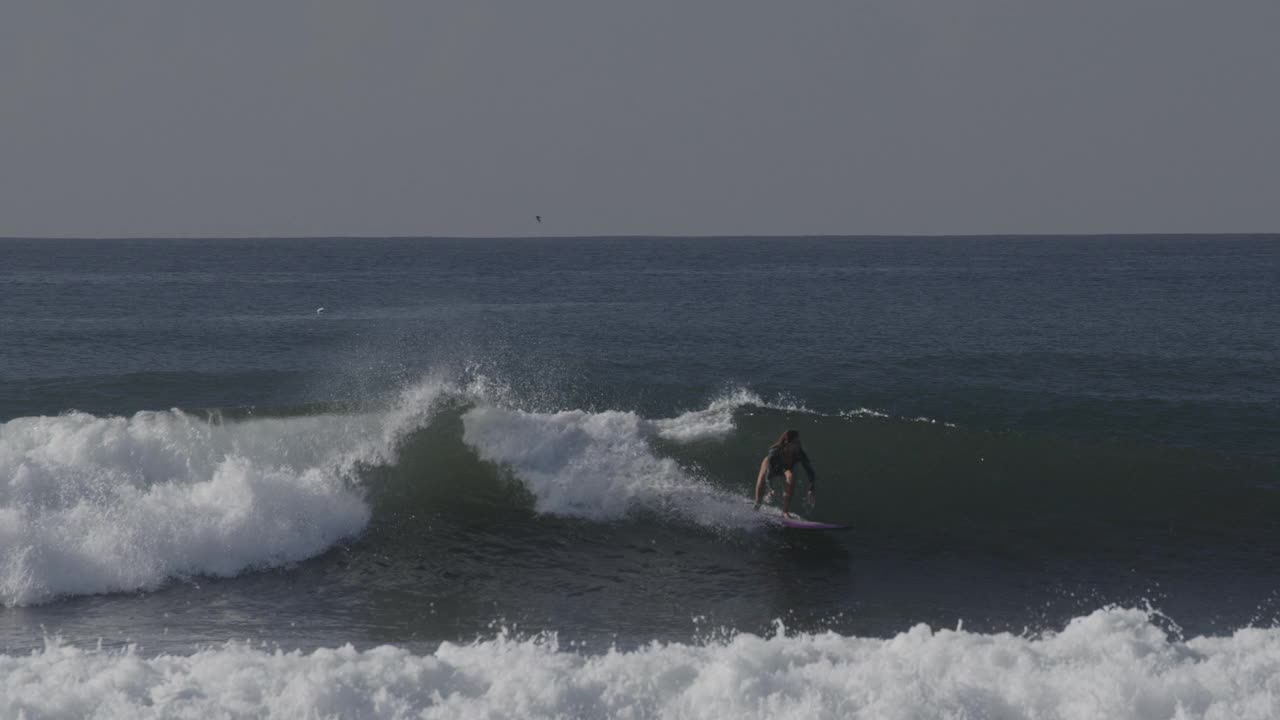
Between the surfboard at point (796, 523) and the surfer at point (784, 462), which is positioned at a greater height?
the surfer at point (784, 462)

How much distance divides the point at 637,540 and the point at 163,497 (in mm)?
6663

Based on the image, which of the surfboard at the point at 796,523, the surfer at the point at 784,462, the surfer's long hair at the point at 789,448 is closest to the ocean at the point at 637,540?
the surfboard at the point at 796,523

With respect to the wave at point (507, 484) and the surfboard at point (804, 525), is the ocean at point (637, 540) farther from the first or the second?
the surfboard at point (804, 525)

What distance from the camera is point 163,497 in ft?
51.5

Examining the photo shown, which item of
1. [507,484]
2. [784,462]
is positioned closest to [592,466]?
[507,484]

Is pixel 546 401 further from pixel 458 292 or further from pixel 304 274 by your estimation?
pixel 304 274

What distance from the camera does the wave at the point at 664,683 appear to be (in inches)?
384

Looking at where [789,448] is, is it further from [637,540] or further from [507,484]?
[507,484]

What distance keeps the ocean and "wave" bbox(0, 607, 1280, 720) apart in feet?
0.10

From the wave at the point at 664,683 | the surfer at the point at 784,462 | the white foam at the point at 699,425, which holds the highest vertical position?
the surfer at the point at 784,462

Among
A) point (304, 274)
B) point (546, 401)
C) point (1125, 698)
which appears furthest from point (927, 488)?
point (304, 274)

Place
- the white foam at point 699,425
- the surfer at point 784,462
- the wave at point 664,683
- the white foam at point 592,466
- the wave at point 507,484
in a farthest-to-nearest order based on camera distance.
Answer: the white foam at point 699,425, the white foam at point 592,466, the surfer at point 784,462, the wave at point 507,484, the wave at point 664,683

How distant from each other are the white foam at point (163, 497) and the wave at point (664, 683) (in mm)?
3477

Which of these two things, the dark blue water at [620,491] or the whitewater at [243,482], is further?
the whitewater at [243,482]
